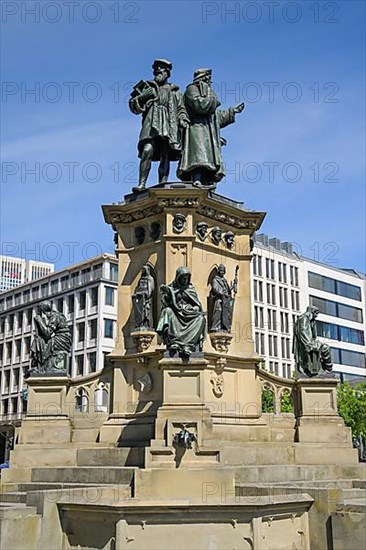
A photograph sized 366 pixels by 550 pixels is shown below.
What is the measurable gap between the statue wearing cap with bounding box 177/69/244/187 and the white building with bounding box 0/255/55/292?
10644cm

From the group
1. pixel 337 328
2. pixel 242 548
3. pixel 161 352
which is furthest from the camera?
pixel 337 328

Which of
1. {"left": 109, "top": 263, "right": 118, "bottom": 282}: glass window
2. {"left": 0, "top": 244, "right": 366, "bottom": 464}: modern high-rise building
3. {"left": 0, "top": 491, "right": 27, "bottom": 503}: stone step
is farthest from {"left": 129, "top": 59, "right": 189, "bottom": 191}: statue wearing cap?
{"left": 109, "top": 263, "right": 118, "bottom": 282}: glass window

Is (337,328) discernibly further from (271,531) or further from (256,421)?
(271,531)

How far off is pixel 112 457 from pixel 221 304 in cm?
416

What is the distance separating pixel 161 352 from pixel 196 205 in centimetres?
353

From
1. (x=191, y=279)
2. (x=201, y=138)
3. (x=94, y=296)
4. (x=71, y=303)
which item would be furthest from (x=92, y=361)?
(x=191, y=279)

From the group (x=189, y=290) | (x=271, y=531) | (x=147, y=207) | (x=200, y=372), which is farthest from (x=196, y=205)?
(x=271, y=531)

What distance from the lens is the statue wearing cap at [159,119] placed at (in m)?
17.2

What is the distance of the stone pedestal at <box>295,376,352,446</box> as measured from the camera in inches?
616

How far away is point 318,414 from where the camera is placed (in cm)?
1599

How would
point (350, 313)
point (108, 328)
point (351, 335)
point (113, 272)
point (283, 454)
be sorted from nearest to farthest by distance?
point (283, 454) < point (108, 328) < point (113, 272) < point (351, 335) < point (350, 313)

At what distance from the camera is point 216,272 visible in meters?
16.2

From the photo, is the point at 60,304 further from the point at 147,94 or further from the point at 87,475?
the point at 87,475

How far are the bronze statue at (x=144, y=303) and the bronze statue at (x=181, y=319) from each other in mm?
1800
